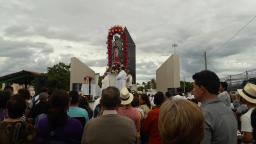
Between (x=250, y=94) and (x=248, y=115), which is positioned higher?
(x=250, y=94)

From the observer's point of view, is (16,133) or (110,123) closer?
(110,123)

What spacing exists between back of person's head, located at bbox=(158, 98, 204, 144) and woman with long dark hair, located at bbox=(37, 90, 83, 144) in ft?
7.51

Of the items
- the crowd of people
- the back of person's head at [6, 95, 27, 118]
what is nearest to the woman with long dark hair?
the crowd of people

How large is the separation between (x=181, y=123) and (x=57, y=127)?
2.49 metres

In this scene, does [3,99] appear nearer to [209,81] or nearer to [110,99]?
[110,99]

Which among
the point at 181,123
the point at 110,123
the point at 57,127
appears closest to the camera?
the point at 181,123

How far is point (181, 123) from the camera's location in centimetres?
233

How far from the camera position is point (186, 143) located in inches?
94.0

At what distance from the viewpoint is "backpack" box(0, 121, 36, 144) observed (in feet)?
14.3

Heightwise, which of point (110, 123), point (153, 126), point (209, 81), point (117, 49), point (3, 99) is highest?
point (117, 49)

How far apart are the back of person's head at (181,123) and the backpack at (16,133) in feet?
8.04

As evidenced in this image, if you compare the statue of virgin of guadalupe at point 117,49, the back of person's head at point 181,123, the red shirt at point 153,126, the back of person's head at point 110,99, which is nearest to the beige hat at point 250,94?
the back of person's head at point 110,99

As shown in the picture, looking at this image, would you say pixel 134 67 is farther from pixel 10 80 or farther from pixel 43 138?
pixel 43 138

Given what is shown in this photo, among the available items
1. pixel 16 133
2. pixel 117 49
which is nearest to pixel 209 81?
pixel 16 133
